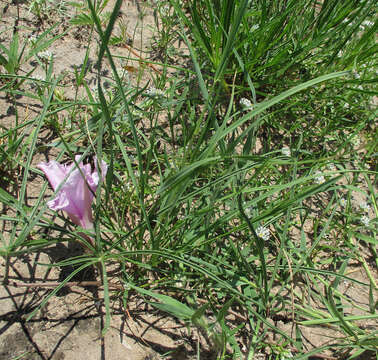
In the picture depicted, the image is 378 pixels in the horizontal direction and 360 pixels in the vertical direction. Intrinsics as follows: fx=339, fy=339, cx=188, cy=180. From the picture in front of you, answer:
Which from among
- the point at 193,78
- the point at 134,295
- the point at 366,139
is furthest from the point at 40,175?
the point at 366,139

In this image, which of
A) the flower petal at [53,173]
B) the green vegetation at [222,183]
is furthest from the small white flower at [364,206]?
the flower petal at [53,173]

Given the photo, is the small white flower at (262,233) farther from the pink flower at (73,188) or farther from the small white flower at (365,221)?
the pink flower at (73,188)

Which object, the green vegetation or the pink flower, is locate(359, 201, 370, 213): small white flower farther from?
the pink flower

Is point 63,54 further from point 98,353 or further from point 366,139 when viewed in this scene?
point 366,139

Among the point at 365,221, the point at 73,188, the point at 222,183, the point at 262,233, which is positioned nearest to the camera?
the point at 73,188

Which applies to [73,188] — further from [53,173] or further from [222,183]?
[222,183]

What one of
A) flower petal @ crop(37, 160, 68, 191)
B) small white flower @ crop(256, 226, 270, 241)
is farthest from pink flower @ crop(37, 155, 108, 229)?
small white flower @ crop(256, 226, 270, 241)

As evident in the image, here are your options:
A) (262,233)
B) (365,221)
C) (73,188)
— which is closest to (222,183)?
(262,233)

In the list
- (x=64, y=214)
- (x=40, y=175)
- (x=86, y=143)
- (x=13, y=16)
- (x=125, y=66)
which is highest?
(x=13, y=16)
